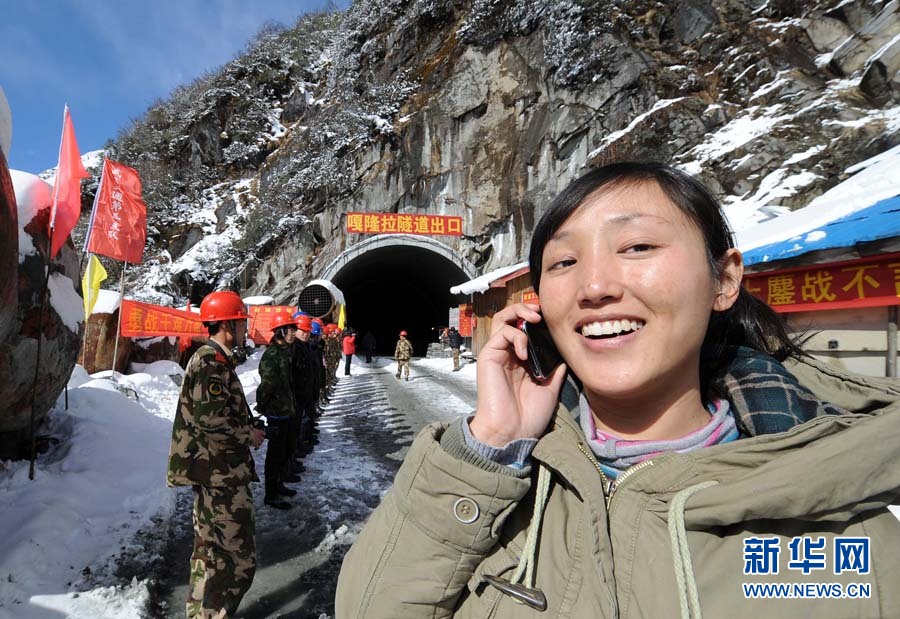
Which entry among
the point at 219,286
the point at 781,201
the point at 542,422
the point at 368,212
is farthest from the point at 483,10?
the point at 542,422

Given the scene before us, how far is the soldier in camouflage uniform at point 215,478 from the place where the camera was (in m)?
2.73

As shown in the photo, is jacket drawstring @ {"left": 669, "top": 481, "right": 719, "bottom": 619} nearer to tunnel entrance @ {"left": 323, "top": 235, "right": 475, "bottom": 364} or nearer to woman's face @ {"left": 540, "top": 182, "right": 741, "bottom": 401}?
woman's face @ {"left": 540, "top": 182, "right": 741, "bottom": 401}

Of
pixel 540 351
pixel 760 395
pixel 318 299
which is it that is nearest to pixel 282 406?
pixel 540 351

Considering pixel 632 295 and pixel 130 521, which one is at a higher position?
pixel 632 295

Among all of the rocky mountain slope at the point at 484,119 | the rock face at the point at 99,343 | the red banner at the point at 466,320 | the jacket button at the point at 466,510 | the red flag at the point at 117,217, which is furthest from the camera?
the red banner at the point at 466,320

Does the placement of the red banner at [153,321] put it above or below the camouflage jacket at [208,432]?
above

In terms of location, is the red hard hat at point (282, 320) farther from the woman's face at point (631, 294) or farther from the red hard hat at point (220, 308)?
the woman's face at point (631, 294)

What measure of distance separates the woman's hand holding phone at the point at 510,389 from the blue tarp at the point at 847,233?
5031 mm

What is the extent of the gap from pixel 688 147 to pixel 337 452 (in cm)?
1359

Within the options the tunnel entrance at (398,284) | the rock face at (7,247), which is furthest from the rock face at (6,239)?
the tunnel entrance at (398,284)

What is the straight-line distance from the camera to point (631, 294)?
1001 mm

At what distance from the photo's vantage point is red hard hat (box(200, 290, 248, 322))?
3.41m

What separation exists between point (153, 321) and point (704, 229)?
11.1 m

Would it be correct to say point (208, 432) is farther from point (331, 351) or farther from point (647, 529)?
point (331, 351)
